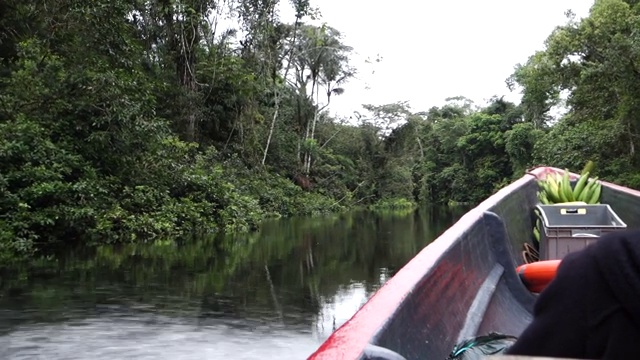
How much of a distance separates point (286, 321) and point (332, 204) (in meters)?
23.0

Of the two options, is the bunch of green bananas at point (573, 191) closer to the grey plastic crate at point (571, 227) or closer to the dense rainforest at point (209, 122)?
the grey plastic crate at point (571, 227)

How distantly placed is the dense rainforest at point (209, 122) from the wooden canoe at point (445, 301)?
7350mm

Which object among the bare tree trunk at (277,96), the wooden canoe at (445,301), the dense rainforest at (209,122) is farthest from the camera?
the bare tree trunk at (277,96)

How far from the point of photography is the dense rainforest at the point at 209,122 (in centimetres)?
1027

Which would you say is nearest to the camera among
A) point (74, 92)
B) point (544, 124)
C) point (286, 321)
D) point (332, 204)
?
point (286, 321)

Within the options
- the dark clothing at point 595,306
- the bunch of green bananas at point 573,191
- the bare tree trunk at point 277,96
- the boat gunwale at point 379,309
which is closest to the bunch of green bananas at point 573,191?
the bunch of green bananas at point 573,191

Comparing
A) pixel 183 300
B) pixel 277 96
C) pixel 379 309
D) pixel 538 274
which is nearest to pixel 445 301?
pixel 538 274

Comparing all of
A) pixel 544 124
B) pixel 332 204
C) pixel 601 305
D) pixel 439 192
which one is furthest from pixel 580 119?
pixel 439 192

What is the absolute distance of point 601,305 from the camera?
75 centimetres

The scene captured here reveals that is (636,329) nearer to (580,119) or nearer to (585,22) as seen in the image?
(585,22)

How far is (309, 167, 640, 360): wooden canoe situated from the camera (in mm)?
1372

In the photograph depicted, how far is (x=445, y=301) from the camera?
225cm

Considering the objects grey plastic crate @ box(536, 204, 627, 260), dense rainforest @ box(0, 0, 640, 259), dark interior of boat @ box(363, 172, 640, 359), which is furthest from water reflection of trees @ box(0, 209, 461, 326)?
dark interior of boat @ box(363, 172, 640, 359)

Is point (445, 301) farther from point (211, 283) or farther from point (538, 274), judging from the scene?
point (211, 283)
